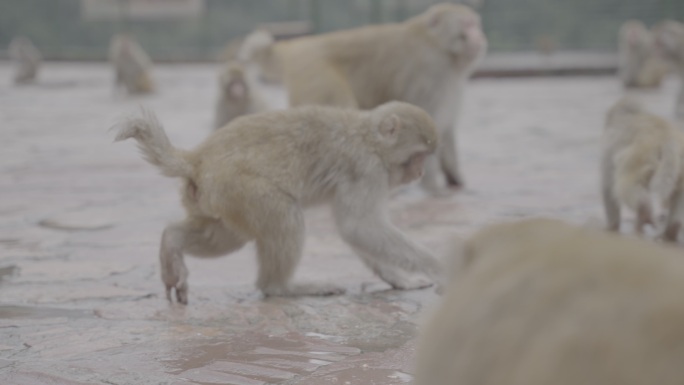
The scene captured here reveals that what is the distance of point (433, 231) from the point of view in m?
5.46

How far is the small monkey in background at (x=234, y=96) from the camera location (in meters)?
8.85

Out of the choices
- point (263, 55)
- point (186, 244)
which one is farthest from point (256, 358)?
point (263, 55)

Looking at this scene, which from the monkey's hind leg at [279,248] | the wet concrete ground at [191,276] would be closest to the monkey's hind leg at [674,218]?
the wet concrete ground at [191,276]

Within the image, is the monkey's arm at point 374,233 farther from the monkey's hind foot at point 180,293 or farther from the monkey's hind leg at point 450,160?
the monkey's hind leg at point 450,160

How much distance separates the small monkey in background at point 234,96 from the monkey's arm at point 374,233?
4701 mm

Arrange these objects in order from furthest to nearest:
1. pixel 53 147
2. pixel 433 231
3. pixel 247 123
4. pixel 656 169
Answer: pixel 53 147
pixel 433 231
pixel 656 169
pixel 247 123

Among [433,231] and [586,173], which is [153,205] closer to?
[433,231]

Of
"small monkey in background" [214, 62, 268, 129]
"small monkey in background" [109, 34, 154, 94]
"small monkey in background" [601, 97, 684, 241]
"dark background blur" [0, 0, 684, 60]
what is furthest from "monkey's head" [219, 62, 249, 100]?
"dark background blur" [0, 0, 684, 60]

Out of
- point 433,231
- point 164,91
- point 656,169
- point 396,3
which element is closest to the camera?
point 656,169

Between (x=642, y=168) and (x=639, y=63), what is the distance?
12.5 m

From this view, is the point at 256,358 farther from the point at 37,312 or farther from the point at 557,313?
the point at 557,313

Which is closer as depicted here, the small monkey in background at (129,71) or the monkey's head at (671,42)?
the monkey's head at (671,42)

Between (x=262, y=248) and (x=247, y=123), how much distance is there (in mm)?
559

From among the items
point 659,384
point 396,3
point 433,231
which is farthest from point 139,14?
point 659,384
